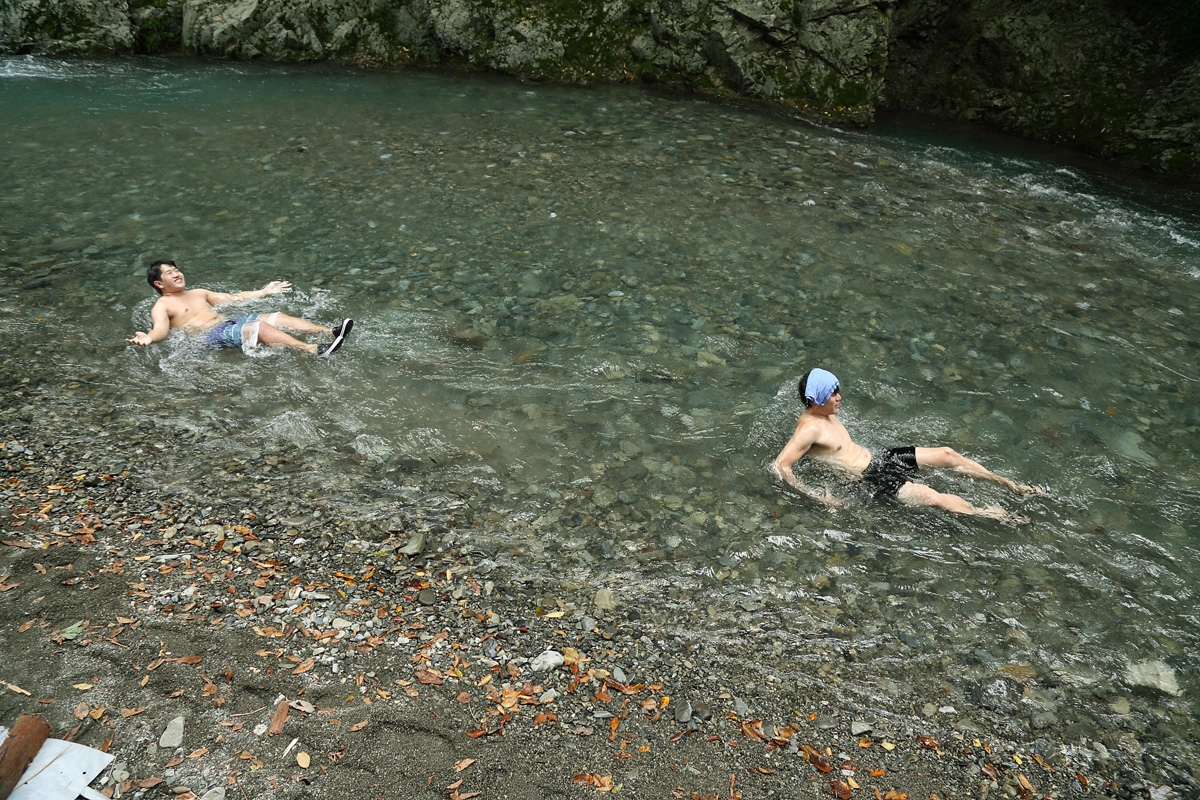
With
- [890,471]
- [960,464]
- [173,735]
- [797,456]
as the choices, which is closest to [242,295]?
[173,735]

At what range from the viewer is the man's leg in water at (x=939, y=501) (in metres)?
5.79

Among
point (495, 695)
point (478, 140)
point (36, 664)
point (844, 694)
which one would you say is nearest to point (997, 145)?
point (478, 140)

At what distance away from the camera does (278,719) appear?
12.9ft

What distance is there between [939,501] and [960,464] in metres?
0.46

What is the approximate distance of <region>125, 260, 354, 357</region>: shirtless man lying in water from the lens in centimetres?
718

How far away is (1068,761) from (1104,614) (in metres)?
1.37

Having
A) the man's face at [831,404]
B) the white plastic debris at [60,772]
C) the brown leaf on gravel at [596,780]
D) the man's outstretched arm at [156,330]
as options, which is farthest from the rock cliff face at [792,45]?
the white plastic debris at [60,772]

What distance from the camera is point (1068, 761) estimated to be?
13.5ft

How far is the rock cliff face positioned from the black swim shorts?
29.1 ft

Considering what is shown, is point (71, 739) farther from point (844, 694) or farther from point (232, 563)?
point (844, 694)

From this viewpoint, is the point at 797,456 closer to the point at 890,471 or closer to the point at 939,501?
the point at 890,471

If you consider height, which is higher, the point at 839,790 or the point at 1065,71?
the point at 1065,71

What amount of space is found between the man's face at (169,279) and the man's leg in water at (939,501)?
6.71 m

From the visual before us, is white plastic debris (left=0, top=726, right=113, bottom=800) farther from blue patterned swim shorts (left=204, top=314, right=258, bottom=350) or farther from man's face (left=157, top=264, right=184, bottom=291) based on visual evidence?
man's face (left=157, top=264, right=184, bottom=291)
